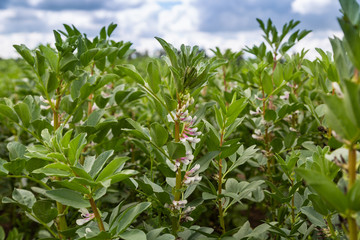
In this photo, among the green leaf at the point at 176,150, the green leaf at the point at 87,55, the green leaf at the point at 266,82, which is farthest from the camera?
the green leaf at the point at 266,82

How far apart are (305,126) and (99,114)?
136 cm

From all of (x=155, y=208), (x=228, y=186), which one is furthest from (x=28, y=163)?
(x=228, y=186)

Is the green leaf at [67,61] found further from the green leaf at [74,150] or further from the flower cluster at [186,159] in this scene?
the flower cluster at [186,159]

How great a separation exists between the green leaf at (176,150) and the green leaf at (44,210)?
2.15 ft

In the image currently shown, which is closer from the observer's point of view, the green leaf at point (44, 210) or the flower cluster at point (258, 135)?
the green leaf at point (44, 210)

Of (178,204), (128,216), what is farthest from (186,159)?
(128,216)

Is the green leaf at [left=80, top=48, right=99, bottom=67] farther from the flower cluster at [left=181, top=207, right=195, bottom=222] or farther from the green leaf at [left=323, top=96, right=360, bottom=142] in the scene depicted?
the green leaf at [left=323, top=96, right=360, bottom=142]

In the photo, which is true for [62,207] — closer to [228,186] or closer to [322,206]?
[228,186]

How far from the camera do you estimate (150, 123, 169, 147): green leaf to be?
52.9 inches

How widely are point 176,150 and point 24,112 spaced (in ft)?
2.97

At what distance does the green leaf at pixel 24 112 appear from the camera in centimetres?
170

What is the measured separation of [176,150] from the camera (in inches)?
50.9

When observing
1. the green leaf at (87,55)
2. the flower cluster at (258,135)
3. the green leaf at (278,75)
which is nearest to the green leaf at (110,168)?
the green leaf at (87,55)

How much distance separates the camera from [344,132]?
847 millimetres
